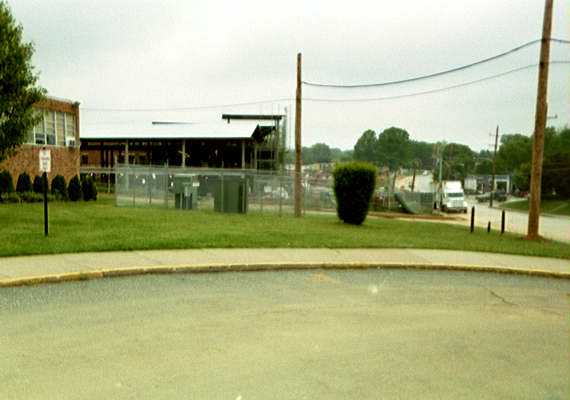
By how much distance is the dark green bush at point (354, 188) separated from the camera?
19047mm

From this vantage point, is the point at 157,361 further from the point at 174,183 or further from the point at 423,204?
the point at 423,204

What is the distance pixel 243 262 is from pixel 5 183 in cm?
1963

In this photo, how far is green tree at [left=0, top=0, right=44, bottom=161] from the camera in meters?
15.1

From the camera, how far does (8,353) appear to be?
4.89 meters

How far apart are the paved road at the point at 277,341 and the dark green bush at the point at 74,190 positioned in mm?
22045

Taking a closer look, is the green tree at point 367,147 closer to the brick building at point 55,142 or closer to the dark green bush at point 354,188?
the brick building at point 55,142

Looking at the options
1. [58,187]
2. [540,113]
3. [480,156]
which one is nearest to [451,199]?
[540,113]

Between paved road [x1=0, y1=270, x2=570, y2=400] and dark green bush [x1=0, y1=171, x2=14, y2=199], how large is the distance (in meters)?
19.4

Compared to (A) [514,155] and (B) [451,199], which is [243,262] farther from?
(A) [514,155]

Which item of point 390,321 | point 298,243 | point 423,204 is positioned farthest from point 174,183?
point 423,204

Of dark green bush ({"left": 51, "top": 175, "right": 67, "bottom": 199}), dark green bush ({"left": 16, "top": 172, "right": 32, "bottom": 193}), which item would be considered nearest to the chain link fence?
dark green bush ({"left": 51, "top": 175, "right": 67, "bottom": 199})

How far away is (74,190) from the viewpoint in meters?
28.4

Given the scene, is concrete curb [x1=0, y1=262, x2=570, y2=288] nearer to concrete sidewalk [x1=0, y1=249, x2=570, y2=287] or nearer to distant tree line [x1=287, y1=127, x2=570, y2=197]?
concrete sidewalk [x1=0, y1=249, x2=570, y2=287]

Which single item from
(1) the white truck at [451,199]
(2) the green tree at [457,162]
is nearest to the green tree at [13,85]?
(1) the white truck at [451,199]
